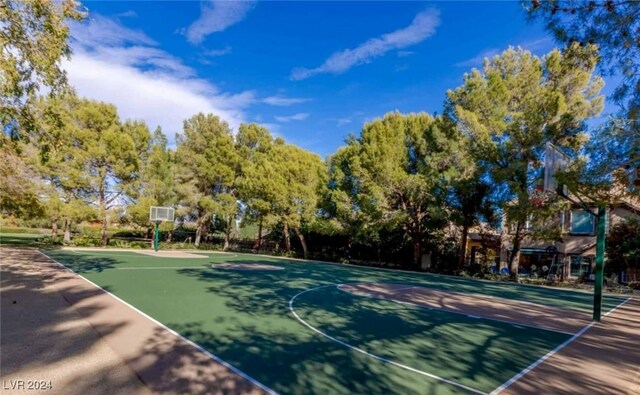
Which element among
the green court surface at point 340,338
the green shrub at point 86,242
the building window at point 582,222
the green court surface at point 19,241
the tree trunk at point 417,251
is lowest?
the green court surface at point 19,241

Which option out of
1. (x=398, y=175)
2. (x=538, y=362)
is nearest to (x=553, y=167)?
(x=538, y=362)

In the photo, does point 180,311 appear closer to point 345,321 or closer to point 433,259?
point 345,321

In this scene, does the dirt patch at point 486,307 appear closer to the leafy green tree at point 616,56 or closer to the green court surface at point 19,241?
the leafy green tree at point 616,56

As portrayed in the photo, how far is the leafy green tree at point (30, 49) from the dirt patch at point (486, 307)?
9.52m

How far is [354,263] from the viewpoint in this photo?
25.7 m

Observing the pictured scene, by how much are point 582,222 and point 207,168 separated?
27.0 meters

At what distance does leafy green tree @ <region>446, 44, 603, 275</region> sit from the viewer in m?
16.4

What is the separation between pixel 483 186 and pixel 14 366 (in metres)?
18.7

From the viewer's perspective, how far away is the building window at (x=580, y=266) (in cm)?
1962

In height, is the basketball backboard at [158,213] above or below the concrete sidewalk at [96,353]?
above

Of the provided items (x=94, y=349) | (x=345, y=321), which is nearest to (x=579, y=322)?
(x=345, y=321)

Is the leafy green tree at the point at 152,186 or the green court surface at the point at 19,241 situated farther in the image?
the leafy green tree at the point at 152,186

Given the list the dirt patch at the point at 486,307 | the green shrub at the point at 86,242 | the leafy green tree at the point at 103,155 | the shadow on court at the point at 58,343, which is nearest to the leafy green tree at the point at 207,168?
the leafy green tree at the point at 103,155

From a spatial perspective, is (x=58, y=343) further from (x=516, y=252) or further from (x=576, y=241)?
(x=576, y=241)
